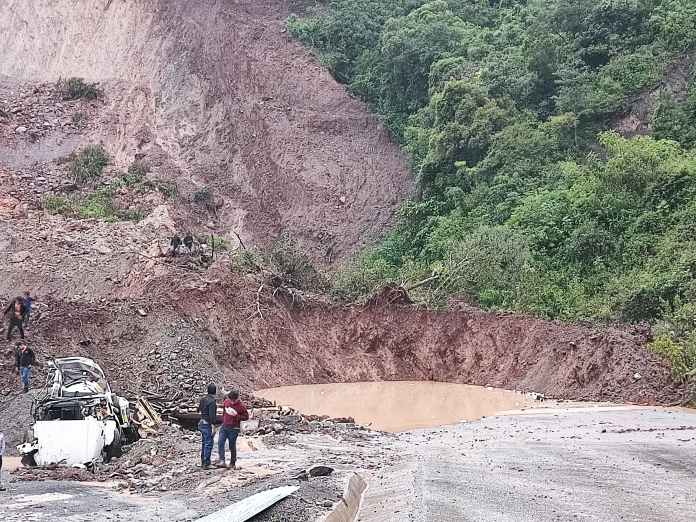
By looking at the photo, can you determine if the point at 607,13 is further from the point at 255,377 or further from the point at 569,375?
the point at 255,377

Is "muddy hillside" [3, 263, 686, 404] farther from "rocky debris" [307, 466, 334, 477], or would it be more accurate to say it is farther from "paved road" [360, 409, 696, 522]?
"rocky debris" [307, 466, 334, 477]

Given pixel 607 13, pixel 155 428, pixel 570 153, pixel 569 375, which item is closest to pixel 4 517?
pixel 155 428

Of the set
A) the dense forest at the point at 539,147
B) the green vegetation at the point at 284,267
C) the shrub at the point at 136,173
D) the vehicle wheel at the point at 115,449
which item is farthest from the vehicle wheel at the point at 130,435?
the shrub at the point at 136,173

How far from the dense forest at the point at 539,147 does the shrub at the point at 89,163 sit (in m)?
13.3

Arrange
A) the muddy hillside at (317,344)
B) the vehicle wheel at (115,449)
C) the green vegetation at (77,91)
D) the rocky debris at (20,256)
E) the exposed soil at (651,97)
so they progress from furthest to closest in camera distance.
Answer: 1. the green vegetation at (77,91)
2. the exposed soil at (651,97)
3. the rocky debris at (20,256)
4. the muddy hillside at (317,344)
5. the vehicle wheel at (115,449)

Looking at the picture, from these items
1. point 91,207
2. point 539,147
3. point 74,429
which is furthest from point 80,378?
point 539,147

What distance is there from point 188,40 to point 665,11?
2487 centimetres

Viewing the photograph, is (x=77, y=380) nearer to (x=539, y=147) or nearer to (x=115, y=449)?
(x=115, y=449)

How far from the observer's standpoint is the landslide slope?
4122 cm

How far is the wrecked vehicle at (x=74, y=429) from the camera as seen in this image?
558 inches

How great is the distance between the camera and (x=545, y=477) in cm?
1184

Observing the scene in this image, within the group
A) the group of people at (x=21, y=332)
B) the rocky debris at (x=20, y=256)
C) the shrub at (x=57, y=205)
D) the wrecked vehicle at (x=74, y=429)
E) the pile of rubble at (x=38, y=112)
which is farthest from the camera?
the pile of rubble at (x=38, y=112)

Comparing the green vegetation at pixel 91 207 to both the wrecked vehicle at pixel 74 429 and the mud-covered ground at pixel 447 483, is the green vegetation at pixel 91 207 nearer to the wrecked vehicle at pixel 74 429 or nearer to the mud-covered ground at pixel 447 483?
the wrecked vehicle at pixel 74 429

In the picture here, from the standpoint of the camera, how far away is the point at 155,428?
1770 centimetres
